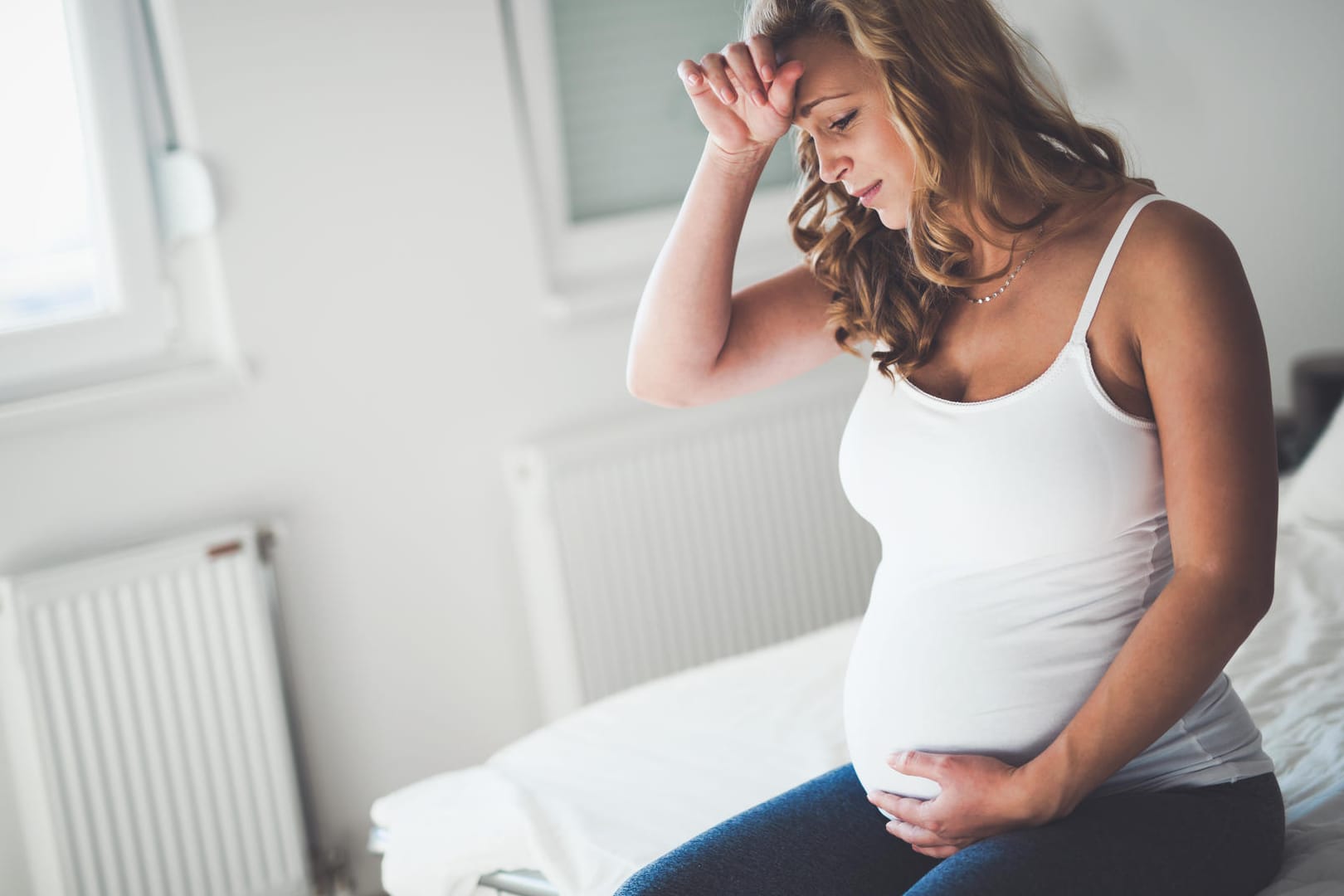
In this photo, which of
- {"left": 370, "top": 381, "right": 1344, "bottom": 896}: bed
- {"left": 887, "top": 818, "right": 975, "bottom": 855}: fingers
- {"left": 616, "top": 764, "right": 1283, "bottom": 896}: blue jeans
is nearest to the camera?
{"left": 616, "top": 764, "right": 1283, "bottom": 896}: blue jeans

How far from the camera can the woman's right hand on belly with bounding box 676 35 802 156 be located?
1.07 metres

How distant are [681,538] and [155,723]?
996 millimetres

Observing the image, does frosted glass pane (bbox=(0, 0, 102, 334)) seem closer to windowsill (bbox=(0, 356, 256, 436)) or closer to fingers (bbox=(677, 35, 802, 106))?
windowsill (bbox=(0, 356, 256, 436))

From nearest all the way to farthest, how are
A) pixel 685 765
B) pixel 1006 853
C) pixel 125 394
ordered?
pixel 1006 853
pixel 685 765
pixel 125 394

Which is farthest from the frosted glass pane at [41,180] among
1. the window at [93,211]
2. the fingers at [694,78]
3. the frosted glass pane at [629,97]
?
the fingers at [694,78]

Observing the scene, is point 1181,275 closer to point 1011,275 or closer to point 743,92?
point 1011,275

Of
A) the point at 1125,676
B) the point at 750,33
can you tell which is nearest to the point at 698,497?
the point at 750,33

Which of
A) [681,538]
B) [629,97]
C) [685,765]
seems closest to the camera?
[685,765]

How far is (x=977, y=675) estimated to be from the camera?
1.00 metres

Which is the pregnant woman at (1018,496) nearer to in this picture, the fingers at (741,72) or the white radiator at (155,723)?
the fingers at (741,72)

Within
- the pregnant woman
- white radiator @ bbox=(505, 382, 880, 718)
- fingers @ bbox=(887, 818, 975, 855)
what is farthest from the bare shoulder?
white radiator @ bbox=(505, 382, 880, 718)

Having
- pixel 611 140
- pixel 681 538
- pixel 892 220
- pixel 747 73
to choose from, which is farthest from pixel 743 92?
pixel 611 140

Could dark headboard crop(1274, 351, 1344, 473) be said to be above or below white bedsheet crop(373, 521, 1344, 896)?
above

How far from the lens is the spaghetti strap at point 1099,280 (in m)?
0.97
